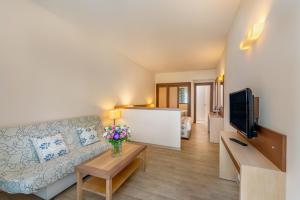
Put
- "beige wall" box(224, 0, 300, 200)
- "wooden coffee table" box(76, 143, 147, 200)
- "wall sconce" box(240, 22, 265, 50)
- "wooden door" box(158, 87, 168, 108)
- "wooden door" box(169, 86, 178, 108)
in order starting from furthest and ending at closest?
"wooden door" box(158, 87, 168, 108) < "wooden door" box(169, 86, 178, 108) < "wooden coffee table" box(76, 143, 147, 200) < "wall sconce" box(240, 22, 265, 50) < "beige wall" box(224, 0, 300, 200)

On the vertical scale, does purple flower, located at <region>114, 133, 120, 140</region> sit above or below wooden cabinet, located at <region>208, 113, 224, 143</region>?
above

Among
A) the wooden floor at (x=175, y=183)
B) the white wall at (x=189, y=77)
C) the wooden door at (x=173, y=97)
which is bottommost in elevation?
the wooden floor at (x=175, y=183)

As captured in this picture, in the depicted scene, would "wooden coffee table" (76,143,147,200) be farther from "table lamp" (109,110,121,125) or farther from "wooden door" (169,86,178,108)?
"wooden door" (169,86,178,108)

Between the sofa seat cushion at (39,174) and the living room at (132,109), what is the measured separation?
0.01 m

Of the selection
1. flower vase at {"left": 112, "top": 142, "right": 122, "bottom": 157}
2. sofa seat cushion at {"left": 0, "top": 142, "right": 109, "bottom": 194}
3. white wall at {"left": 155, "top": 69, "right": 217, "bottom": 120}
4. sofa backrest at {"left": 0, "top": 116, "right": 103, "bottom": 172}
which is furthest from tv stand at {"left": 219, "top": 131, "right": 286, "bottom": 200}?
white wall at {"left": 155, "top": 69, "right": 217, "bottom": 120}

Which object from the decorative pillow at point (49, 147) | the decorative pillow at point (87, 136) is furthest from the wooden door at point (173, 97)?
the decorative pillow at point (49, 147)

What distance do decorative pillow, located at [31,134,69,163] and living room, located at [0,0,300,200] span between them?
0.06 meters

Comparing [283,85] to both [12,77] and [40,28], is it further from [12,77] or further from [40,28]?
[40,28]

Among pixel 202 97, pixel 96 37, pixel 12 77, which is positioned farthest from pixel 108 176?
pixel 202 97

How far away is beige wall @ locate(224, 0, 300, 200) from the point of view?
0.93 m

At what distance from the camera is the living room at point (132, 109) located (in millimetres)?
1118

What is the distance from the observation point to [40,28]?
7.69 feet

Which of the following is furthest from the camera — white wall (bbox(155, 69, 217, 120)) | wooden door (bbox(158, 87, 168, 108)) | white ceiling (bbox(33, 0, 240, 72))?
wooden door (bbox(158, 87, 168, 108))

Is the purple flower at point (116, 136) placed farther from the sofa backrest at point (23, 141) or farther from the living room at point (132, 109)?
the sofa backrest at point (23, 141)
